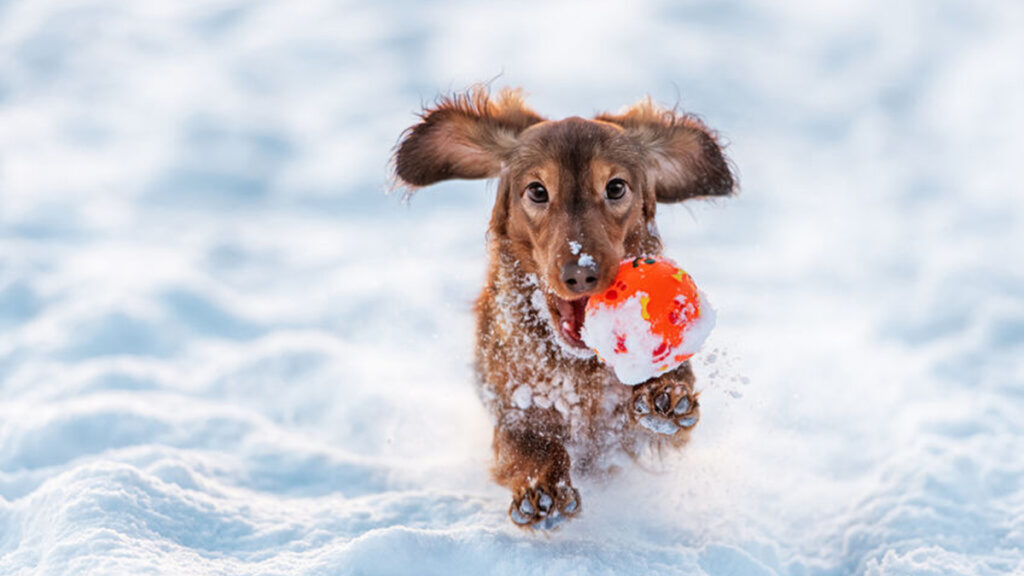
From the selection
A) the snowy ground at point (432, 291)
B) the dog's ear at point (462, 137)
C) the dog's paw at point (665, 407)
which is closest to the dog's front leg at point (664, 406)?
the dog's paw at point (665, 407)

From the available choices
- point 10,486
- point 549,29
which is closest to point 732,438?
point 10,486

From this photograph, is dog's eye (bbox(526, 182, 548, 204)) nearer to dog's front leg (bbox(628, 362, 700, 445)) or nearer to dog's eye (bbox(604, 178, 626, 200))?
dog's eye (bbox(604, 178, 626, 200))

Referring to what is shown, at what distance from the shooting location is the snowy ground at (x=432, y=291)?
115 inches

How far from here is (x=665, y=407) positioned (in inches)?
103

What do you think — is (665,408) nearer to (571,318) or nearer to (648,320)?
(648,320)

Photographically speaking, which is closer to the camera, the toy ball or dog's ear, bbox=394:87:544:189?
the toy ball

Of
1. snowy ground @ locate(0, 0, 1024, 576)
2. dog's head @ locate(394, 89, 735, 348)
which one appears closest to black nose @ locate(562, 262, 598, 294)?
dog's head @ locate(394, 89, 735, 348)

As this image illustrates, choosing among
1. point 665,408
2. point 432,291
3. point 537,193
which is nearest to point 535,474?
point 665,408

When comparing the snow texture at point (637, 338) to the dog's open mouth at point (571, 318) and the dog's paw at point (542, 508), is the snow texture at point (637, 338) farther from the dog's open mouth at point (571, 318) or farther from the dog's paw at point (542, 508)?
the dog's paw at point (542, 508)

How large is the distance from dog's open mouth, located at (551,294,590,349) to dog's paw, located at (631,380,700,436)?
0.28 m

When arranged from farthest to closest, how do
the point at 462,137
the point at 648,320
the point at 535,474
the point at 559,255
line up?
the point at 462,137 → the point at 535,474 → the point at 559,255 → the point at 648,320

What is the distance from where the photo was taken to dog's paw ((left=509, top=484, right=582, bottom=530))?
274 centimetres

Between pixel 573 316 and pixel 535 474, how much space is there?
47 centimetres

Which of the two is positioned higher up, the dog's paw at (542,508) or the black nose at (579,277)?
the black nose at (579,277)
